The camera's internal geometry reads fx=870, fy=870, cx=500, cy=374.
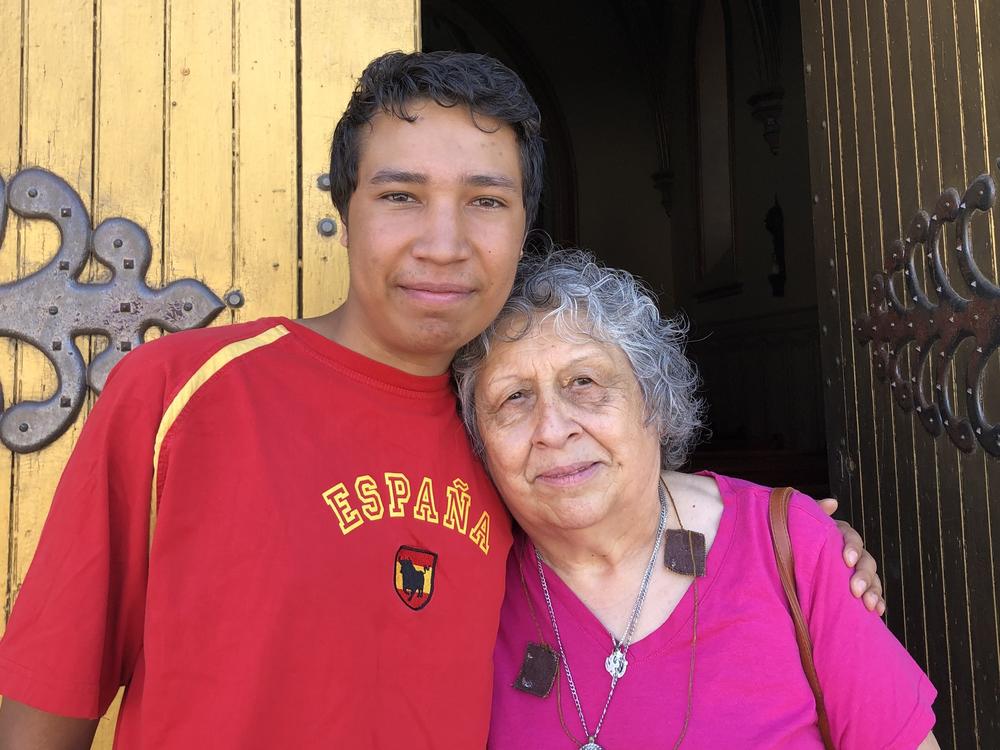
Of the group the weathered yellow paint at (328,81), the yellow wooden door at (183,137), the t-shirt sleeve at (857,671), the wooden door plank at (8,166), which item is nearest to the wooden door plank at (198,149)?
the yellow wooden door at (183,137)

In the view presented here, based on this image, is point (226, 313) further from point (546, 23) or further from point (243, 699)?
point (546, 23)

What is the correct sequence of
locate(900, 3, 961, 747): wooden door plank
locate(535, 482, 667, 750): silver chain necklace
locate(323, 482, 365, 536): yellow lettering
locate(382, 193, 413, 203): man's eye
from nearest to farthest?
1. locate(323, 482, 365, 536): yellow lettering
2. locate(382, 193, 413, 203): man's eye
3. locate(535, 482, 667, 750): silver chain necklace
4. locate(900, 3, 961, 747): wooden door plank

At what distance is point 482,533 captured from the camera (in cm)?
142

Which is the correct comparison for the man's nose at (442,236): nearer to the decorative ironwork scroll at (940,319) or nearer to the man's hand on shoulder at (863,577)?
the man's hand on shoulder at (863,577)

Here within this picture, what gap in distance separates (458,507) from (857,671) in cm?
67

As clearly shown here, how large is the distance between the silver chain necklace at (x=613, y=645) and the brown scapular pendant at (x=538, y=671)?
2cm

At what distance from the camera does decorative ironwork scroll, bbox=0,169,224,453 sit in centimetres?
174

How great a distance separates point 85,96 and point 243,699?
1.34m

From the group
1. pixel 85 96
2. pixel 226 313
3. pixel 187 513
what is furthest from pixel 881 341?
pixel 85 96

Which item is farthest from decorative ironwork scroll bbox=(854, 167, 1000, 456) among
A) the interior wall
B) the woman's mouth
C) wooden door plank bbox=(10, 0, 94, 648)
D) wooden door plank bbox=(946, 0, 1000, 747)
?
the interior wall

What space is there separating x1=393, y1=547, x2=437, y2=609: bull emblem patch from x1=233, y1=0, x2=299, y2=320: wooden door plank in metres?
0.81

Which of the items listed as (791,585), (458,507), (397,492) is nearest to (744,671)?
(791,585)

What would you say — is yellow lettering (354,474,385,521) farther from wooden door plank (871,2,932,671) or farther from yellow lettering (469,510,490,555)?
wooden door plank (871,2,932,671)

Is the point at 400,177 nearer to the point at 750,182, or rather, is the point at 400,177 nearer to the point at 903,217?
the point at 903,217
